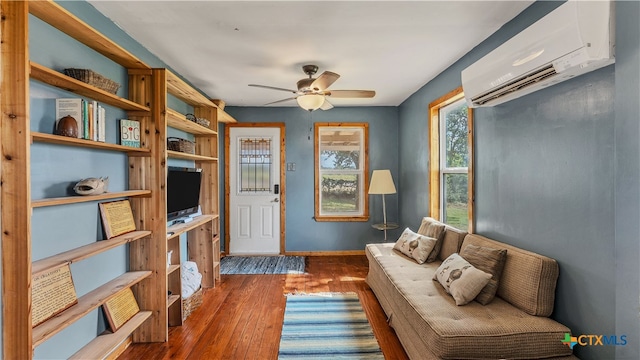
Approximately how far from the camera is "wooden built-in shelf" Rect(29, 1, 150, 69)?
57.1 inches

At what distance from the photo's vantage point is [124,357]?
7.26 ft

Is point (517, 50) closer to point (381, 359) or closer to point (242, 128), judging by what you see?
point (381, 359)

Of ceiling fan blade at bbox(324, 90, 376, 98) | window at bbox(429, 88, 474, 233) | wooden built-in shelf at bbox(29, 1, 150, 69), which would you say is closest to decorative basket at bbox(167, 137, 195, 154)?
wooden built-in shelf at bbox(29, 1, 150, 69)

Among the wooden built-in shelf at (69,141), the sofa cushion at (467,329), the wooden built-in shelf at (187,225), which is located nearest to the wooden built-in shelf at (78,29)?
the wooden built-in shelf at (69,141)

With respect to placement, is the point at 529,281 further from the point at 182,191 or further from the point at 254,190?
the point at 254,190

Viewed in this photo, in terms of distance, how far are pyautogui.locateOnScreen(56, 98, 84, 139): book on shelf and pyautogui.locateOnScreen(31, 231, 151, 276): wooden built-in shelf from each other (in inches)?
26.7

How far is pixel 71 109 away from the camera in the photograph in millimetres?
1705

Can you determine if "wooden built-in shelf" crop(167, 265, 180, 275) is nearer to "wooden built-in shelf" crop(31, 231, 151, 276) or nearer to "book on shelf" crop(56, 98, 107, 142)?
"wooden built-in shelf" crop(31, 231, 151, 276)

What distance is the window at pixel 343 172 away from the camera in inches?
196

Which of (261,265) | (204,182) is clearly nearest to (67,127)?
(204,182)

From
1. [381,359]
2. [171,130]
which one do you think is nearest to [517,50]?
[381,359]

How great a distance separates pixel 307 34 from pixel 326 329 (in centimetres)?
246

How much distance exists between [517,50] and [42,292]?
9.86 feet

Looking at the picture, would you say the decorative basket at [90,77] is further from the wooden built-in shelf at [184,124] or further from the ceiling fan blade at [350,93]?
the ceiling fan blade at [350,93]
